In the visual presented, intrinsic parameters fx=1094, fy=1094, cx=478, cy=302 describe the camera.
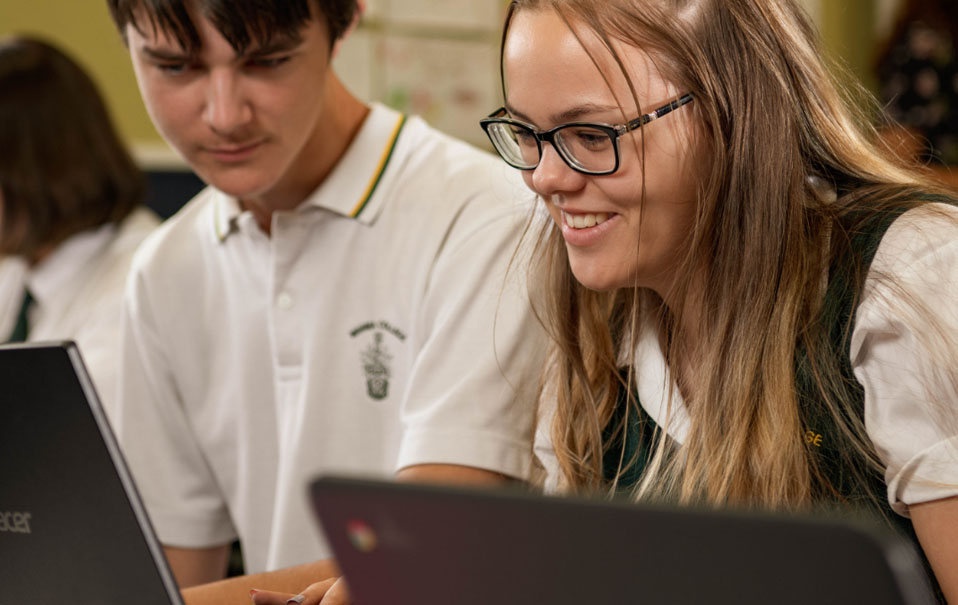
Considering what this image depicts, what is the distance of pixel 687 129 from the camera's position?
91cm

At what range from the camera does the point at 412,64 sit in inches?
122

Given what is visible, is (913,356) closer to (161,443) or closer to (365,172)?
(365,172)

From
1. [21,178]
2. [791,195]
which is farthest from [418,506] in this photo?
[21,178]

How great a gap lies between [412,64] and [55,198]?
130 cm

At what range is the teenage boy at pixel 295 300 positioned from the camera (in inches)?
46.2

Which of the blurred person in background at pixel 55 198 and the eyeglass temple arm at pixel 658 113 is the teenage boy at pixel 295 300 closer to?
the eyeglass temple arm at pixel 658 113

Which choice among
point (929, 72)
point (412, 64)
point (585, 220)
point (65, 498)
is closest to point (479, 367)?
point (585, 220)

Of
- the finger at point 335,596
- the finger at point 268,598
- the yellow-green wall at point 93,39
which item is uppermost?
the yellow-green wall at point 93,39

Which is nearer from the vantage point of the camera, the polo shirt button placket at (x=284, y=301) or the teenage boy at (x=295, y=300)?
the teenage boy at (x=295, y=300)

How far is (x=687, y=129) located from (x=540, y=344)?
35 cm

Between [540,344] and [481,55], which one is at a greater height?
[481,55]

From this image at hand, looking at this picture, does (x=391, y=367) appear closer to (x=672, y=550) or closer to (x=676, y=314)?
(x=676, y=314)

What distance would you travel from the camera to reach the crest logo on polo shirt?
4.23ft

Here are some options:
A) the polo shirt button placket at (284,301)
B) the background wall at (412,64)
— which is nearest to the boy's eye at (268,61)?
the polo shirt button placket at (284,301)
